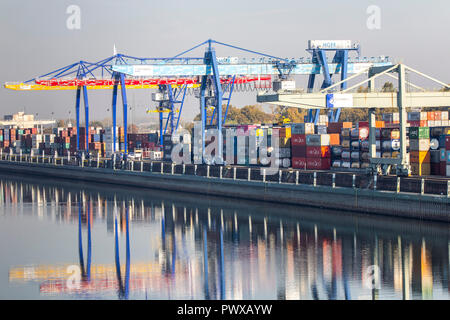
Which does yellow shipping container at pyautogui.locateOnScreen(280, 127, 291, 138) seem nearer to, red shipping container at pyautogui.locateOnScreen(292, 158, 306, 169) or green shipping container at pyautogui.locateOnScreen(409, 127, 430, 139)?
red shipping container at pyautogui.locateOnScreen(292, 158, 306, 169)

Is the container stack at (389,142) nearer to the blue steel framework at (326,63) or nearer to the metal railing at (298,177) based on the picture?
the metal railing at (298,177)

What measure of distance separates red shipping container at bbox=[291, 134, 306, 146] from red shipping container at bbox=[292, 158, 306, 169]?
1100 mm

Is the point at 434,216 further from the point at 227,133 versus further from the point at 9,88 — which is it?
the point at 9,88

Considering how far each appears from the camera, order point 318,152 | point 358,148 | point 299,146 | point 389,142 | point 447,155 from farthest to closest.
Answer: point 299,146 → point 318,152 → point 358,148 → point 389,142 → point 447,155

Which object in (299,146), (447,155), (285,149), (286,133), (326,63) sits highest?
(326,63)

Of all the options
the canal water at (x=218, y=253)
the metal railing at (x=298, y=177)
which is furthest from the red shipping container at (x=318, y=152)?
the canal water at (x=218, y=253)

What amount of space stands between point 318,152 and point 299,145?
7.65 ft

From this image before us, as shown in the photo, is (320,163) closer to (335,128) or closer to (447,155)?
(335,128)

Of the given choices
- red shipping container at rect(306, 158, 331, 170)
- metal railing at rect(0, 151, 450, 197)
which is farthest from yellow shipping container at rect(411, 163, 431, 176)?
red shipping container at rect(306, 158, 331, 170)

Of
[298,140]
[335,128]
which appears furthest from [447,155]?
[298,140]

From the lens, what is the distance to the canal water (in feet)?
97.3

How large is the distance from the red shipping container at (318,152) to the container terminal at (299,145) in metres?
0.07

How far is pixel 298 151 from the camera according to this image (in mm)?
54188

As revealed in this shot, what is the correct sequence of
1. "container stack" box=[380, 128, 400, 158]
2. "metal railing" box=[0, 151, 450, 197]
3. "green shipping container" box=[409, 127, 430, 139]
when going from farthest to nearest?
"container stack" box=[380, 128, 400, 158]
"green shipping container" box=[409, 127, 430, 139]
"metal railing" box=[0, 151, 450, 197]
